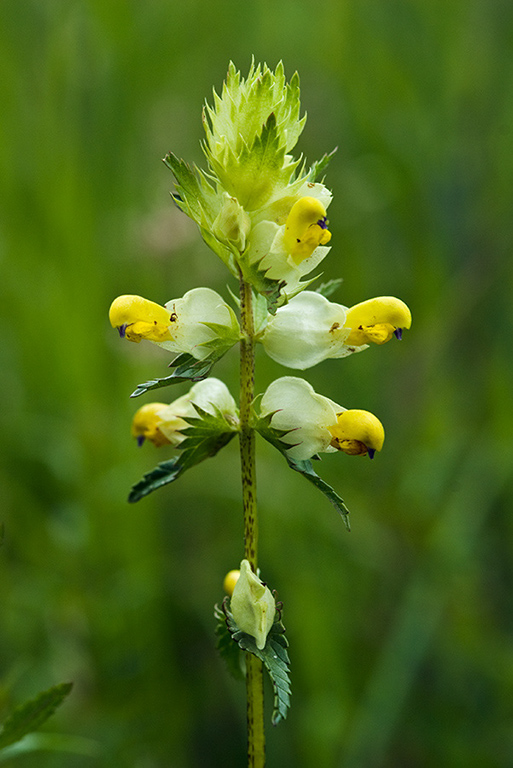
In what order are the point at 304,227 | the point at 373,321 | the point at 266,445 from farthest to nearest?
the point at 266,445 → the point at 373,321 → the point at 304,227

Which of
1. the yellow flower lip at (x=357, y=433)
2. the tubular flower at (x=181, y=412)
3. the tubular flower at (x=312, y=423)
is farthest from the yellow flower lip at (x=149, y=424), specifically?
the yellow flower lip at (x=357, y=433)

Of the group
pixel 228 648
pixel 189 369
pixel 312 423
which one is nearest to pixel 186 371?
pixel 189 369

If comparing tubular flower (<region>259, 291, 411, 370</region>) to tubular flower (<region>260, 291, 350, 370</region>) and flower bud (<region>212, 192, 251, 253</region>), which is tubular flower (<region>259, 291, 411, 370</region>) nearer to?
tubular flower (<region>260, 291, 350, 370</region>)

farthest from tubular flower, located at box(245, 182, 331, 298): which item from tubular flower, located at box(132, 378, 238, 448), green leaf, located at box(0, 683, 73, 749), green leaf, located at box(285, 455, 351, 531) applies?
green leaf, located at box(0, 683, 73, 749)

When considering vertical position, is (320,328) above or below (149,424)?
above

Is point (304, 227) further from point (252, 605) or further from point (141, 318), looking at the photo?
point (252, 605)
